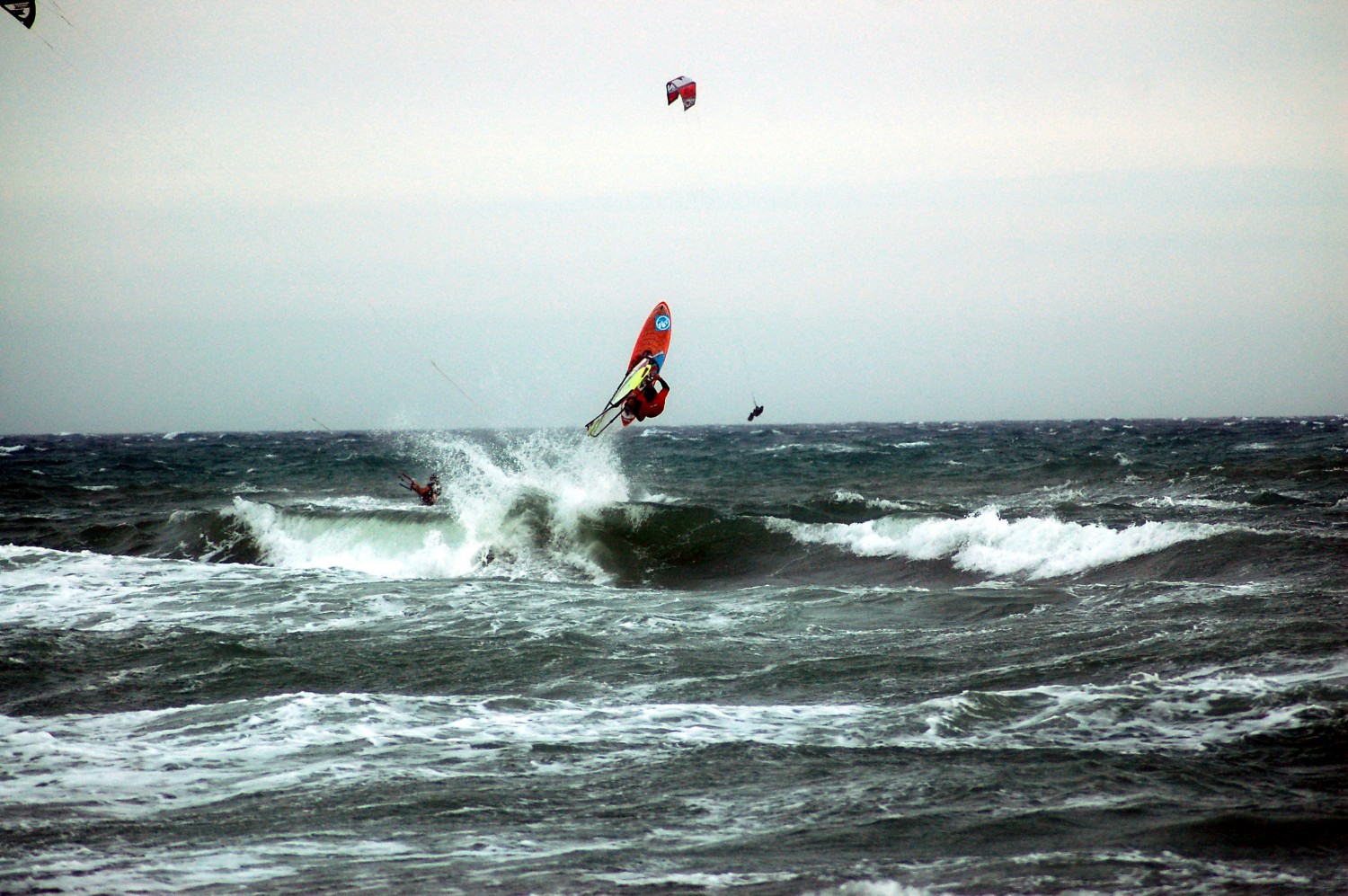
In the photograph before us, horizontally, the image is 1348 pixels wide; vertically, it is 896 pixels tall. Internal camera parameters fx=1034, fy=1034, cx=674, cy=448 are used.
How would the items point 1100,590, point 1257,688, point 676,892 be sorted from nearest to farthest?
point 676,892
point 1257,688
point 1100,590

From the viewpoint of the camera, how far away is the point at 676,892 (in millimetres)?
5590

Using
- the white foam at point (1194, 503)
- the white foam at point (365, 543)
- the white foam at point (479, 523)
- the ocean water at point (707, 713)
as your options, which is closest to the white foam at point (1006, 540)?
the ocean water at point (707, 713)

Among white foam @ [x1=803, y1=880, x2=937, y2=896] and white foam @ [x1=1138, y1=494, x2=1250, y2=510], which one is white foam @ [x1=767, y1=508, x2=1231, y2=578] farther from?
white foam @ [x1=803, y1=880, x2=937, y2=896]

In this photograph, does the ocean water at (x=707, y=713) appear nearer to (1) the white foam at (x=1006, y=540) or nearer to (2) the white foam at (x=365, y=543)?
(1) the white foam at (x=1006, y=540)

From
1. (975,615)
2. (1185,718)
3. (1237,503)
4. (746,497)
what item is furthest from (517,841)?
(746,497)

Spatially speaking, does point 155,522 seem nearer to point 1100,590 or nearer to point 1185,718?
point 1100,590

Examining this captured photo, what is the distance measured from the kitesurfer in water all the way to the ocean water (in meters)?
2.94

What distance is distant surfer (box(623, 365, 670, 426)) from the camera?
1694cm

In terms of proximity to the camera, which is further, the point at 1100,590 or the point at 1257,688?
the point at 1100,590

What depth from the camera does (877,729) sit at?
8.33m

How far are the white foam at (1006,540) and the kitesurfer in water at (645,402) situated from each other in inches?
219

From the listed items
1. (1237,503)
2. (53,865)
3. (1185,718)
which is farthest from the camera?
(1237,503)

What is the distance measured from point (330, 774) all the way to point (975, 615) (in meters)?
8.58

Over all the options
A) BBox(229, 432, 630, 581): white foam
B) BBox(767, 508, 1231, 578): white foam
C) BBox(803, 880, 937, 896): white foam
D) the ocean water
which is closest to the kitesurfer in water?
the ocean water
